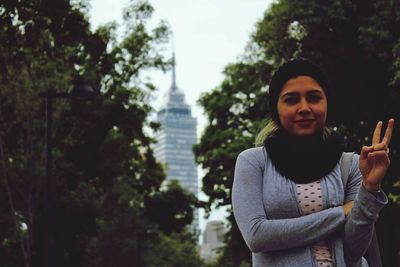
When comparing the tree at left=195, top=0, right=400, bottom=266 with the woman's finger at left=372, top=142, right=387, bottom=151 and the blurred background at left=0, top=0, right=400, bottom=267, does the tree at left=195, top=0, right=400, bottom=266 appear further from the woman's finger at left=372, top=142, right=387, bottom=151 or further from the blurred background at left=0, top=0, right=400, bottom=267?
the woman's finger at left=372, top=142, right=387, bottom=151

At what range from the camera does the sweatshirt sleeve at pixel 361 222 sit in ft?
8.34

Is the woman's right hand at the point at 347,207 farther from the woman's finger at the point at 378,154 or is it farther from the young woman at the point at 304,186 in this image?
the woman's finger at the point at 378,154

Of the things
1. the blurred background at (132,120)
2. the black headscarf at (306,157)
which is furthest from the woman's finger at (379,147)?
the blurred background at (132,120)

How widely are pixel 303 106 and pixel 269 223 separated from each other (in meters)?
0.47

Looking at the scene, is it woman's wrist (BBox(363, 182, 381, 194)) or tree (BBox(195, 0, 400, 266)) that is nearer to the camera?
woman's wrist (BBox(363, 182, 381, 194))

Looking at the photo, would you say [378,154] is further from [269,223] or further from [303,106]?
[269,223]

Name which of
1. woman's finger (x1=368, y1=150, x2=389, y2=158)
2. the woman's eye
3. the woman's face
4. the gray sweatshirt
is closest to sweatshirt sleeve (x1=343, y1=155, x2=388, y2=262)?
the gray sweatshirt

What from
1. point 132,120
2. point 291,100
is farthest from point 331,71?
point 291,100

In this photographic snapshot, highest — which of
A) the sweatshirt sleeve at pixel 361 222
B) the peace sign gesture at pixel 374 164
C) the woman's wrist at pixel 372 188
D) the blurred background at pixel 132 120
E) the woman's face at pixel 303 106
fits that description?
the blurred background at pixel 132 120

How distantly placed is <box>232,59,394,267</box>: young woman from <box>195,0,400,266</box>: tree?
1567 cm

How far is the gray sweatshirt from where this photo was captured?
2580 mm

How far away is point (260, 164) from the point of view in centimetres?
279

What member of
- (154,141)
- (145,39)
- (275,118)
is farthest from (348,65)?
(275,118)

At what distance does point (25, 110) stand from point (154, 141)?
14.2 m
